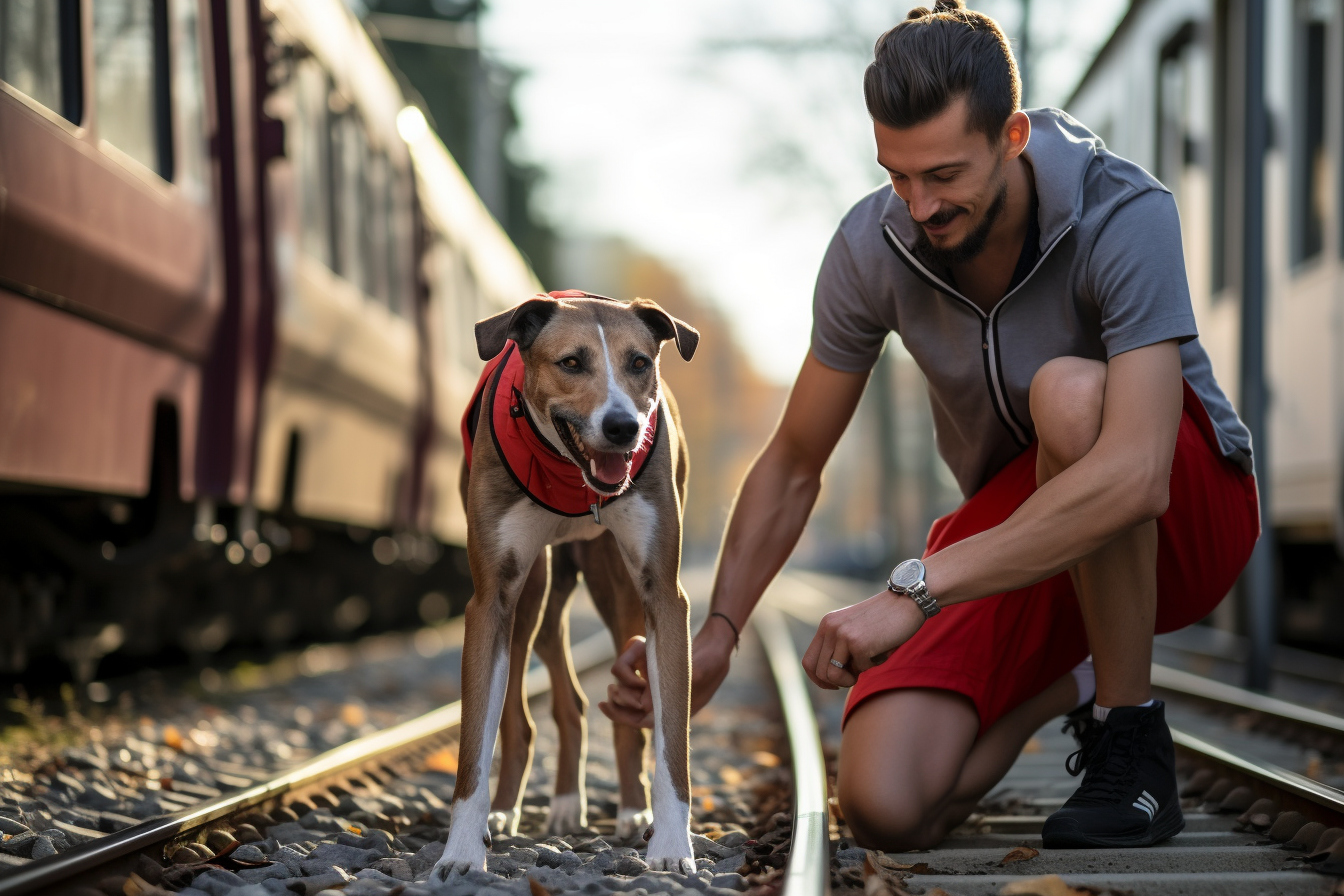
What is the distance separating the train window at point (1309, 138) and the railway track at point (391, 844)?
5.65 metres

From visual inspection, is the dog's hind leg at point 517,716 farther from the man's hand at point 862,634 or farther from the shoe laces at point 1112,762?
the shoe laces at point 1112,762

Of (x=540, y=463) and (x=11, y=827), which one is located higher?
(x=540, y=463)

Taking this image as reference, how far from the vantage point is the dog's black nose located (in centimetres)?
356

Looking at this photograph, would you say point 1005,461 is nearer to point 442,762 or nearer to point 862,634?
point 862,634

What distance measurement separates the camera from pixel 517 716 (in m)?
4.28

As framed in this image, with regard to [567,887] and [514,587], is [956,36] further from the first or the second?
[567,887]

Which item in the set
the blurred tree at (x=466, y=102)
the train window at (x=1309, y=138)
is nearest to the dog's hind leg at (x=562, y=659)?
the train window at (x=1309, y=138)

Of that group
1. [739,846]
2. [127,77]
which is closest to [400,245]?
[127,77]

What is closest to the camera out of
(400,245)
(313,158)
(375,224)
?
(313,158)

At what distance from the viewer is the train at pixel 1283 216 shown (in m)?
8.63

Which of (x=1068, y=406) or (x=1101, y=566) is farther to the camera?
(x=1101, y=566)

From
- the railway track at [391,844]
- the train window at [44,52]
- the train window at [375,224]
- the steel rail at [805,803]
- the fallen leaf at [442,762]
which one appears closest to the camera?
the steel rail at [805,803]

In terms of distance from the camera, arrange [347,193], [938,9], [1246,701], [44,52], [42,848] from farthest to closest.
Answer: [347,193], [1246,701], [44,52], [938,9], [42,848]

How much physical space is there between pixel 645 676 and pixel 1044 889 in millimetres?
1159
